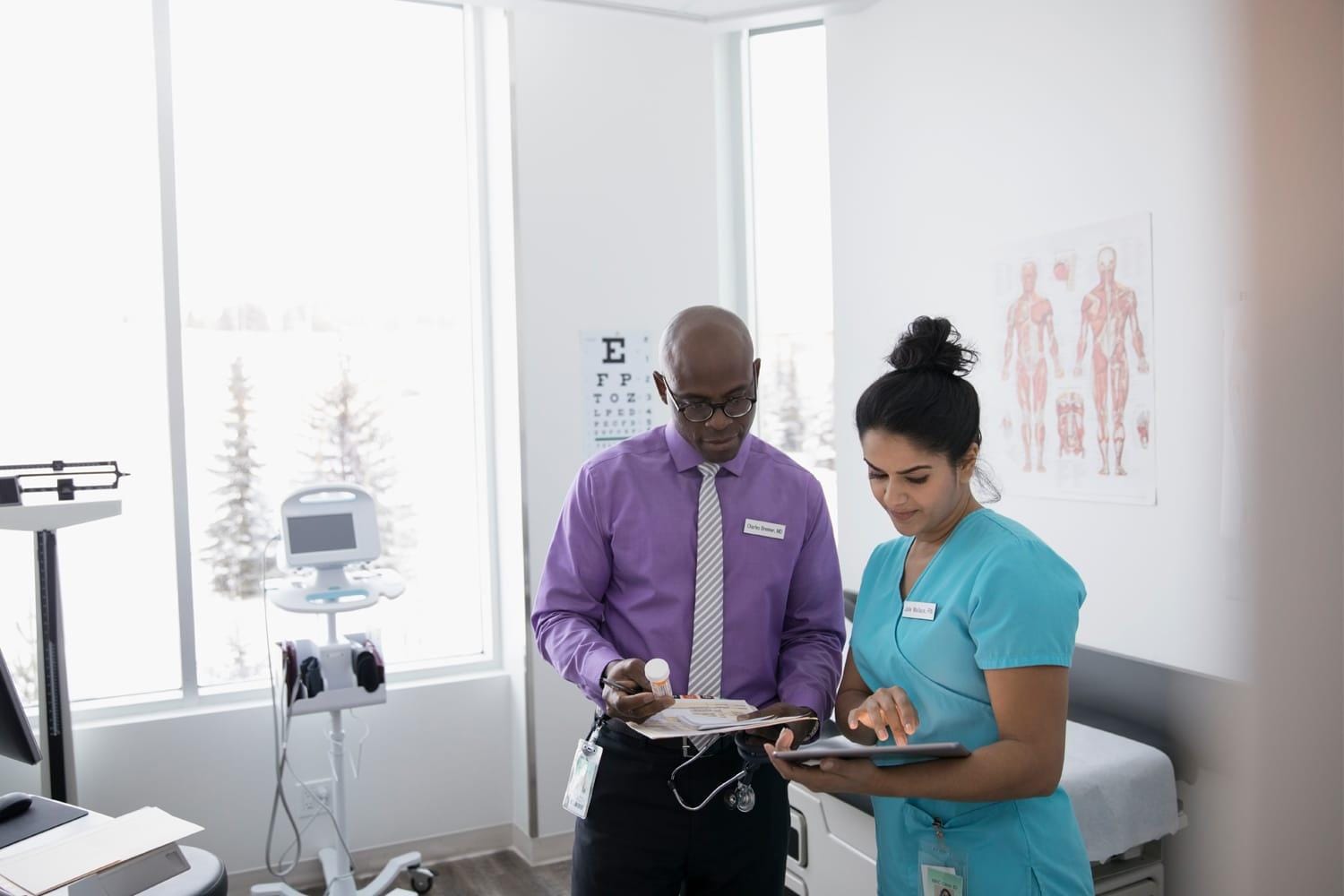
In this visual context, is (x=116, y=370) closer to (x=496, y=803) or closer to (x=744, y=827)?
(x=496, y=803)

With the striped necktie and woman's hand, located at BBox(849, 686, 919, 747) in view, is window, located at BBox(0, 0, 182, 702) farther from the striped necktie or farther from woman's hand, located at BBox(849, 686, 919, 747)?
woman's hand, located at BBox(849, 686, 919, 747)

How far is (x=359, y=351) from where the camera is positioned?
384 cm

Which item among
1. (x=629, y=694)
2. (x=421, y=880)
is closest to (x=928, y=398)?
(x=629, y=694)

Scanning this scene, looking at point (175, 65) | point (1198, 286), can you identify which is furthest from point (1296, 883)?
point (175, 65)

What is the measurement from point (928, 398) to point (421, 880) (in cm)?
275

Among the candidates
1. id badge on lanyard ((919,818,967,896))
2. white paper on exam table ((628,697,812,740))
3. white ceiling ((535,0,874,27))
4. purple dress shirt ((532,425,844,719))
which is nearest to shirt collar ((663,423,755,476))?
purple dress shirt ((532,425,844,719))

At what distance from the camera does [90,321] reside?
343 cm

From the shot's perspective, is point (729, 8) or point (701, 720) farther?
point (729, 8)

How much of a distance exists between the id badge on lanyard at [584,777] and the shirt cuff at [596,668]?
11cm

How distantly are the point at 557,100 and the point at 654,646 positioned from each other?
8.36ft

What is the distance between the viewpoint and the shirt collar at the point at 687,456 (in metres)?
1.81

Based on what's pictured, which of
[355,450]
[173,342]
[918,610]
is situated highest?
[173,342]

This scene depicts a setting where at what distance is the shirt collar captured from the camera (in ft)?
5.94

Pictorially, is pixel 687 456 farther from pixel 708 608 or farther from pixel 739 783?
pixel 739 783
